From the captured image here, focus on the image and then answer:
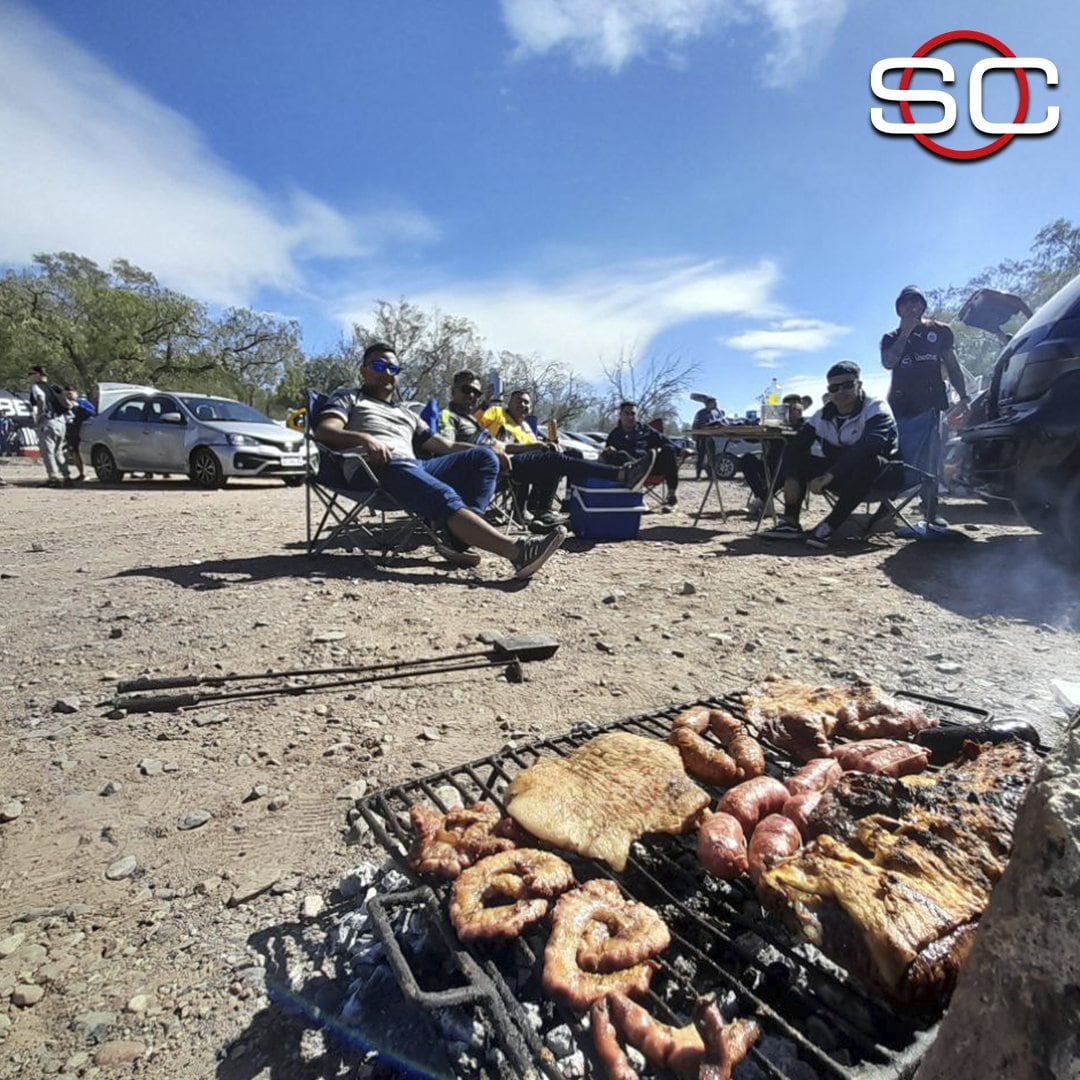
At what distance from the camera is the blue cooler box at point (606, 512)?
6.43 meters

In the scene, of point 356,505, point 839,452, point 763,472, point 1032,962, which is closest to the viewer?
point 1032,962

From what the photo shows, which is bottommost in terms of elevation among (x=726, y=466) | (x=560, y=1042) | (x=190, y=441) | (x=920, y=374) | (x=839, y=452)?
(x=560, y=1042)

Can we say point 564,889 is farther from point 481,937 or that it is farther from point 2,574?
point 2,574

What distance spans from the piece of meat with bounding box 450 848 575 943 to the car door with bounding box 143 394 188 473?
1224 cm

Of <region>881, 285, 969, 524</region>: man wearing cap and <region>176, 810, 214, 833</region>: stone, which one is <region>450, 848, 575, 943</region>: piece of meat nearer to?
<region>176, 810, 214, 833</region>: stone

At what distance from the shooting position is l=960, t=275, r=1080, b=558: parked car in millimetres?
4250

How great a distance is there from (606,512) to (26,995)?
18.5 ft

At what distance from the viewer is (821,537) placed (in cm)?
609

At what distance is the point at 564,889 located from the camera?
120cm

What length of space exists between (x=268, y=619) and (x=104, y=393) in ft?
44.7

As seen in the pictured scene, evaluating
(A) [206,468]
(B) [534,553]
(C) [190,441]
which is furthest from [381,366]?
(C) [190,441]

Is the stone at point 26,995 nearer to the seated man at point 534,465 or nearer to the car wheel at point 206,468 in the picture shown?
the seated man at point 534,465

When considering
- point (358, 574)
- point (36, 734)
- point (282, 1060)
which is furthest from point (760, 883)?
point (358, 574)

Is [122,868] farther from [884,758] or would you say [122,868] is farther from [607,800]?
[884,758]
